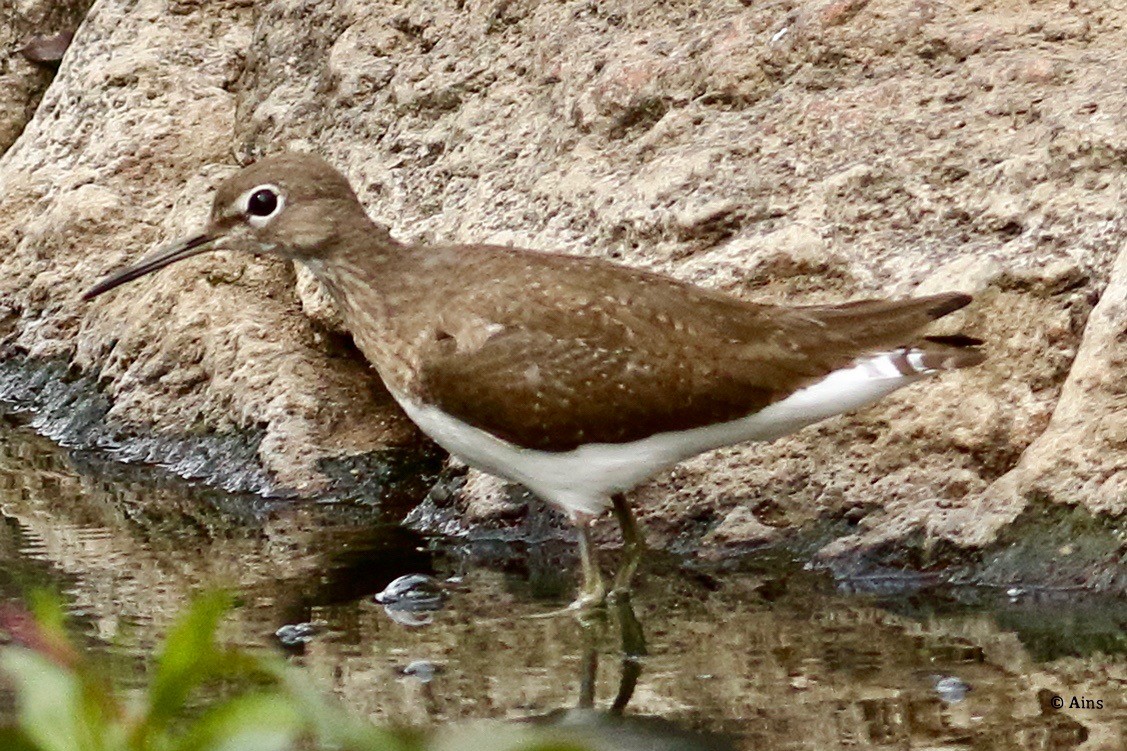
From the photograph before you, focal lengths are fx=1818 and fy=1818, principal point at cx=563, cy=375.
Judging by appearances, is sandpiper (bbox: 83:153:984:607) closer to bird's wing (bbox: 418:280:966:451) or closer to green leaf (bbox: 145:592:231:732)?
bird's wing (bbox: 418:280:966:451)

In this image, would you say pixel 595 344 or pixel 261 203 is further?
pixel 261 203

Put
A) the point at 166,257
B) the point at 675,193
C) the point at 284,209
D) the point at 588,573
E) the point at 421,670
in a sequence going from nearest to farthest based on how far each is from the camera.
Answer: the point at 421,670, the point at 588,573, the point at 284,209, the point at 166,257, the point at 675,193

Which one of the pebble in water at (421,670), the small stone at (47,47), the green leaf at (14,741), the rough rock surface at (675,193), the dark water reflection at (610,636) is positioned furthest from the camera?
the small stone at (47,47)

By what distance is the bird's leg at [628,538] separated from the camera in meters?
5.93

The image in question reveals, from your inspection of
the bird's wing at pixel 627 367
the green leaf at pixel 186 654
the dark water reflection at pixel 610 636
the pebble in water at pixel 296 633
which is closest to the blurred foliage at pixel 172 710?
the green leaf at pixel 186 654

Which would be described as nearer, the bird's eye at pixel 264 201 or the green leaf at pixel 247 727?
the green leaf at pixel 247 727

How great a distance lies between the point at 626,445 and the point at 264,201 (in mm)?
1610

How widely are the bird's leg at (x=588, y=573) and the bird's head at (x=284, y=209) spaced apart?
1.35 meters

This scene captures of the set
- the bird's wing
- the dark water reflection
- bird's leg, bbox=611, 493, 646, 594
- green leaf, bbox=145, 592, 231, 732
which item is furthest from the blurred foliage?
bird's leg, bbox=611, 493, 646, 594

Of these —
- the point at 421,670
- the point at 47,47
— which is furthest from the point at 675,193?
the point at 47,47

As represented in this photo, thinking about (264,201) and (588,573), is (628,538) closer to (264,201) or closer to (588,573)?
(588,573)

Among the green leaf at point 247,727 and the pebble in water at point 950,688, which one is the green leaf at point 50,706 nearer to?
the green leaf at point 247,727

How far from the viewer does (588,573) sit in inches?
226

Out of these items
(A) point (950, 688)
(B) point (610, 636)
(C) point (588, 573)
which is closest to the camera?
(A) point (950, 688)
